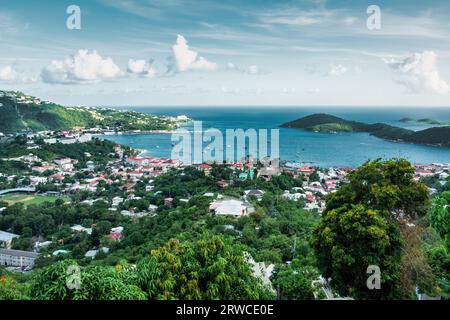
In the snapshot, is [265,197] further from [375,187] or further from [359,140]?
[359,140]

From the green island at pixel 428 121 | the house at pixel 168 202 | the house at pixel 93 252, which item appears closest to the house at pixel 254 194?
the house at pixel 168 202

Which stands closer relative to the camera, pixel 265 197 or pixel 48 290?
pixel 48 290

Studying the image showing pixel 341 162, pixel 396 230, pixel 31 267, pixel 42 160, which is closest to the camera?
pixel 396 230

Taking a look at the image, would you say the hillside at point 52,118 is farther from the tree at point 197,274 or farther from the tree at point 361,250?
the tree at point 361,250

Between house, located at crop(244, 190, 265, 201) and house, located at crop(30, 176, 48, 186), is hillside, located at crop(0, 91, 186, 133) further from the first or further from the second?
house, located at crop(244, 190, 265, 201)

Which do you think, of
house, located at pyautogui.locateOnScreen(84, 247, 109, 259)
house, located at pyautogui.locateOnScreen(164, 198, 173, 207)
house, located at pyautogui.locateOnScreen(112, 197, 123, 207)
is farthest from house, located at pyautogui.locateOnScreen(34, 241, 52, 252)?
house, located at pyautogui.locateOnScreen(164, 198, 173, 207)

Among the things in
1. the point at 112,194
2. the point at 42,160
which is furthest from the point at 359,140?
the point at 42,160
